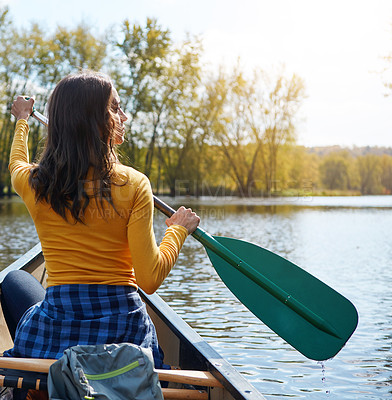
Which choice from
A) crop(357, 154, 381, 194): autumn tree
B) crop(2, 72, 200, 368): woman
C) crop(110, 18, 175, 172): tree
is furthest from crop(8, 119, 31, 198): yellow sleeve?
crop(357, 154, 381, 194): autumn tree

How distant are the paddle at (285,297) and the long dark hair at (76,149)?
62 centimetres

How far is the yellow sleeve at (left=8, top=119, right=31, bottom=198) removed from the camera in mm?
1601

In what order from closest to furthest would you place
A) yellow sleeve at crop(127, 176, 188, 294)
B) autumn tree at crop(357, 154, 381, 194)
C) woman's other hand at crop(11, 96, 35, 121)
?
yellow sleeve at crop(127, 176, 188, 294) < woman's other hand at crop(11, 96, 35, 121) < autumn tree at crop(357, 154, 381, 194)

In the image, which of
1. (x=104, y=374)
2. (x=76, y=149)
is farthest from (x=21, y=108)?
(x=104, y=374)

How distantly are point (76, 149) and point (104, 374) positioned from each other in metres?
0.57

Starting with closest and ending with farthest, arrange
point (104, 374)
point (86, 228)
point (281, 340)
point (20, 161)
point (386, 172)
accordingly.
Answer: point (104, 374), point (86, 228), point (20, 161), point (281, 340), point (386, 172)

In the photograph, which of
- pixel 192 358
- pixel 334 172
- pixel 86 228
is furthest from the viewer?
pixel 334 172

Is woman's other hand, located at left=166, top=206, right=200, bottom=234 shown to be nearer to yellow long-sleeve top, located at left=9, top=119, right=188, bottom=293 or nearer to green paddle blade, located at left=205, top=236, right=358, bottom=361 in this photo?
yellow long-sleeve top, located at left=9, top=119, right=188, bottom=293

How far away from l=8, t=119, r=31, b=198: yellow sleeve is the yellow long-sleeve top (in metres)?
0.02

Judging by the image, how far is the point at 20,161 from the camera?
1.74 metres

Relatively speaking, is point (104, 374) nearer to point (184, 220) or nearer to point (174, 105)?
point (184, 220)

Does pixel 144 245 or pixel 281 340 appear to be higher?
pixel 144 245

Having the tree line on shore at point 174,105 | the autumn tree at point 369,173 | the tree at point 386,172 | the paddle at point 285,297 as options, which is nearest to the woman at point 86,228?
the paddle at point 285,297

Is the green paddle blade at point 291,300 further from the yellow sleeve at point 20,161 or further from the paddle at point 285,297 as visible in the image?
the yellow sleeve at point 20,161
